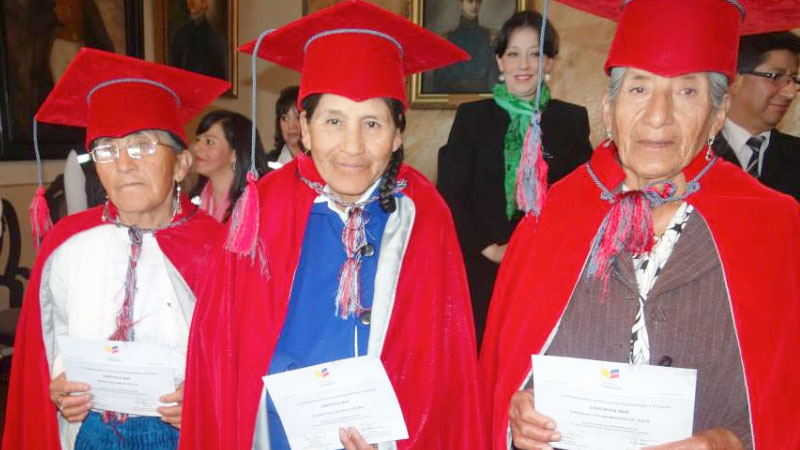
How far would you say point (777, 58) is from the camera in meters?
3.10

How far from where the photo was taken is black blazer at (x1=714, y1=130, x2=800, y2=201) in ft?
9.90

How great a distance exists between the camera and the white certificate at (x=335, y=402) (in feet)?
5.67

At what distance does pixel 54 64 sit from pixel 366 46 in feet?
15.8

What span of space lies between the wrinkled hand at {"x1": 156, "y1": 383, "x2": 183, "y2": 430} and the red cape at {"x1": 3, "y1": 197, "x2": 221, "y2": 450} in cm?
40

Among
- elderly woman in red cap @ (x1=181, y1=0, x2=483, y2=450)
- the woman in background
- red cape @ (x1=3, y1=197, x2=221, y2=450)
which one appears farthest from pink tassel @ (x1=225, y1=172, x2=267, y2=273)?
the woman in background

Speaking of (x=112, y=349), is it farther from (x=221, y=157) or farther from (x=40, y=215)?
(x=221, y=157)

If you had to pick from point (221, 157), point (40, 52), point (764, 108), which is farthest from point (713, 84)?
point (40, 52)

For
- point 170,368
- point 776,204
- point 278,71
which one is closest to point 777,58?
point 776,204

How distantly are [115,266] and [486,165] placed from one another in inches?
65.8

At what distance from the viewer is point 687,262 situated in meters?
1.68

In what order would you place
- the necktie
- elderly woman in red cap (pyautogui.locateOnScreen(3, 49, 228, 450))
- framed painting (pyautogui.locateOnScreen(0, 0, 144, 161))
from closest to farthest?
elderly woman in red cap (pyautogui.locateOnScreen(3, 49, 228, 450)), the necktie, framed painting (pyautogui.locateOnScreen(0, 0, 144, 161))

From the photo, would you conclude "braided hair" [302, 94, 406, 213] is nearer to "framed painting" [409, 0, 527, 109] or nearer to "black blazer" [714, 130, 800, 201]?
"black blazer" [714, 130, 800, 201]

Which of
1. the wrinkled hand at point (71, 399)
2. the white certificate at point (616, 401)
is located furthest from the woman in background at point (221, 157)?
the white certificate at point (616, 401)

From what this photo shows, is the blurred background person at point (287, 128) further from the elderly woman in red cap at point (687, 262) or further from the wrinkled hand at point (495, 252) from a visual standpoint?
the elderly woman in red cap at point (687, 262)
